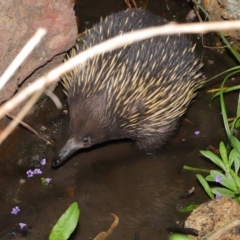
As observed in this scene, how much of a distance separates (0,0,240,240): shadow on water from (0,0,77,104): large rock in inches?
18.9

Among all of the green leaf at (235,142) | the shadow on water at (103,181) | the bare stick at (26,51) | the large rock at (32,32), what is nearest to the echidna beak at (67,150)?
the shadow on water at (103,181)

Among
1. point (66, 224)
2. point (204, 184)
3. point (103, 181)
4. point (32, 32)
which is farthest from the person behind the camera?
point (103, 181)

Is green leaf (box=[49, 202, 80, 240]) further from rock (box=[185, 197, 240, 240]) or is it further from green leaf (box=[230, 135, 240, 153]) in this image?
green leaf (box=[230, 135, 240, 153])

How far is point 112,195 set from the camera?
3.42 meters

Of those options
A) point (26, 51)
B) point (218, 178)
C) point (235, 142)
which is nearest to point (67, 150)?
point (218, 178)

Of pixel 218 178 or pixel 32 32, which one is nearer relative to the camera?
pixel 218 178

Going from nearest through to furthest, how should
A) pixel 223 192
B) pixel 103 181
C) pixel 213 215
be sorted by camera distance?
pixel 213 215
pixel 223 192
pixel 103 181

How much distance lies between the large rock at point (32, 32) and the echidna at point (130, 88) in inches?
7.0

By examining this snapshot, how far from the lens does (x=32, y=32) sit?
10.9ft

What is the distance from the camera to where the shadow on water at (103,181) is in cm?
323

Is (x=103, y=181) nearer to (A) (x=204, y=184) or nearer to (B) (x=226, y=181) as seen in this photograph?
(A) (x=204, y=184)

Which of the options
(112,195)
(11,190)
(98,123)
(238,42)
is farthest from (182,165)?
(238,42)

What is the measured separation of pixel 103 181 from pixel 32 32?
116 cm

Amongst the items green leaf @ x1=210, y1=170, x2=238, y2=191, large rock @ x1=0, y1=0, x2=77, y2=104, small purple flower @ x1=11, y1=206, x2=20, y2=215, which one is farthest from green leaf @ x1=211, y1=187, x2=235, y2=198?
large rock @ x1=0, y1=0, x2=77, y2=104
